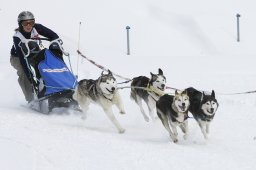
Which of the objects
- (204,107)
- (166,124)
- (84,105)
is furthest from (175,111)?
(84,105)

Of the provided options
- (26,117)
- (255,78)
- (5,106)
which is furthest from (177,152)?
(255,78)

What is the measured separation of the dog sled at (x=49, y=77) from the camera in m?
7.97

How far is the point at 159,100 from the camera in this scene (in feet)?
23.1

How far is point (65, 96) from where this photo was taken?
8.04m

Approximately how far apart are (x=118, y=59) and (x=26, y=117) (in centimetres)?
734

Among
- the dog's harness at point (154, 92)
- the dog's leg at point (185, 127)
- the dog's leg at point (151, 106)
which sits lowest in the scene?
the dog's leg at point (185, 127)

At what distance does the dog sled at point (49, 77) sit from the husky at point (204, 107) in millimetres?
1963

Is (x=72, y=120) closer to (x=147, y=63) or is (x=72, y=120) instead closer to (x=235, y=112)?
(x=235, y=112)

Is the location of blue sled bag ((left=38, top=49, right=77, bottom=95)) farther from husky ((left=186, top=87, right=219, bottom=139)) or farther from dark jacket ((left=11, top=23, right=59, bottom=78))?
husky ((left=186, top=87, right=219, bottom=139))

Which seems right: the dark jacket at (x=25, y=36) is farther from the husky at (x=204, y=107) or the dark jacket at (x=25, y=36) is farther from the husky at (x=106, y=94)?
the husky at (x=204, y=107)

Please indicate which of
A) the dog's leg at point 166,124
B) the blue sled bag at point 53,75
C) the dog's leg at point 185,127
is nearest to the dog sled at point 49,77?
the blue sled bag at point 53,75

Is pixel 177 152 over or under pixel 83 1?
under

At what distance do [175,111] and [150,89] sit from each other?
42.4 inches

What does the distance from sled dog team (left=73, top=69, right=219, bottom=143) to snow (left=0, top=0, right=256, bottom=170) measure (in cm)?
22
